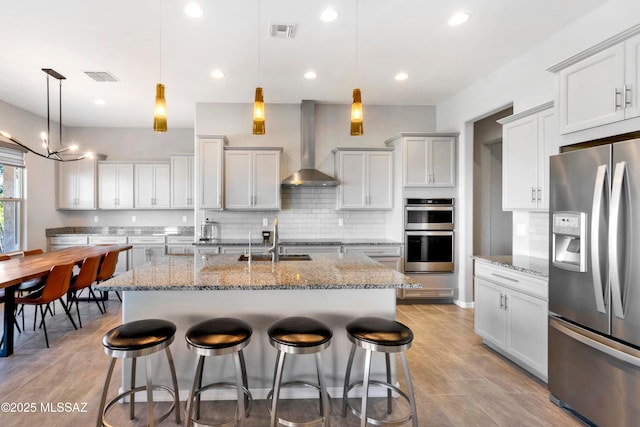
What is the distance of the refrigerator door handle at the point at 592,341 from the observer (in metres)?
1.73

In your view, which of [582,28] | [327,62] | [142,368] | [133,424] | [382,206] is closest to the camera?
[133,424]

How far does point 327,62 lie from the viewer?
3773 mm

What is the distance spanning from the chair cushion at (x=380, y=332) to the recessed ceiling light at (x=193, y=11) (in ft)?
9.24

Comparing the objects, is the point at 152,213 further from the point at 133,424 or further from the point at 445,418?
the point at 445,418

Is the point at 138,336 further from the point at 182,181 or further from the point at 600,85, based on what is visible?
the point at 182,181

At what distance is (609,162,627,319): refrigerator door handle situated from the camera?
5.88 feet

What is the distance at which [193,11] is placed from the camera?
2.78 m

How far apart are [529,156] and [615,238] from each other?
1440mm

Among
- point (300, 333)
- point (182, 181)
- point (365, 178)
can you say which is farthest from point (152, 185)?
point (300, 333)

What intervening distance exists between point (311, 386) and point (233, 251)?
9.35ft

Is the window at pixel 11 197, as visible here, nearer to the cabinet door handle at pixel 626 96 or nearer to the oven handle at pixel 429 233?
the oven handle at pixel 429 233

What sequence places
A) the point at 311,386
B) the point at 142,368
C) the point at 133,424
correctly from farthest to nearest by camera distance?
1. the point at 142,368
2. the point at 311,386
3. the point at 133,424

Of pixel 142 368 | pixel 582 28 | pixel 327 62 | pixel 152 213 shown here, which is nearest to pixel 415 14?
pixel 327 62

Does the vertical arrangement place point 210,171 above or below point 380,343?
above
